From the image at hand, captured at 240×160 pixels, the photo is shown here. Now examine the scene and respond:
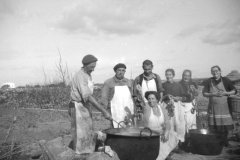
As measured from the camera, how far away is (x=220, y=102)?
5762mm

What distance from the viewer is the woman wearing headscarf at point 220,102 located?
574 centimetres

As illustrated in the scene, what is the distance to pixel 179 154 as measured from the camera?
17.8 ft

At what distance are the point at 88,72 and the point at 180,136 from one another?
286 cm

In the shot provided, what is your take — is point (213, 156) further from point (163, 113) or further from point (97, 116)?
point (97, 116)

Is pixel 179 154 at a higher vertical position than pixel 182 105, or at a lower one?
lower

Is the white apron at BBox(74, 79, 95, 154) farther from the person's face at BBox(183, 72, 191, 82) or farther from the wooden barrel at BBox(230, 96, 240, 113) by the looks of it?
the wooden barrel at BBox(230, 96, 240, 113)

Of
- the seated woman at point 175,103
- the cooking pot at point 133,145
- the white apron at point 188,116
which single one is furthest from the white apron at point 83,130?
the white apron at point 188,116

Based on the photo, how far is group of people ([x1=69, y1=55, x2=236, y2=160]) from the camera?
4.24 m

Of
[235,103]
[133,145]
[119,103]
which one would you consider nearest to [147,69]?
[119,103]

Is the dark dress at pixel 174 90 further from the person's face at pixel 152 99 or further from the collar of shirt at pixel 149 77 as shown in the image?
the person's face at pixel 152 99

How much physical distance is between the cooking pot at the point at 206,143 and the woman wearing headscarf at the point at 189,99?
1.71 ft

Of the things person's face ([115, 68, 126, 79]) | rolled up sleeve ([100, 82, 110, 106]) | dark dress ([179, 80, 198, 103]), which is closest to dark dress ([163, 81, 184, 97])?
dark dress ([179, 80, 198, 103])

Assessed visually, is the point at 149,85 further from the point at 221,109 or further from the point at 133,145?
the point at 133,145

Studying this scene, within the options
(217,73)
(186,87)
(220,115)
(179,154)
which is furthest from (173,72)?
(179,154)
